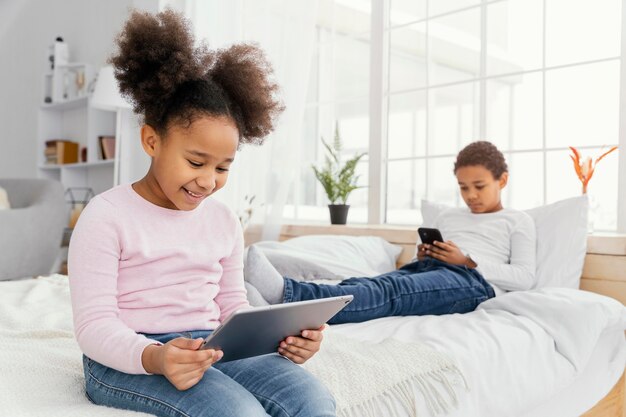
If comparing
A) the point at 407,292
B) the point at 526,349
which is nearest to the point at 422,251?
the point at 407,292

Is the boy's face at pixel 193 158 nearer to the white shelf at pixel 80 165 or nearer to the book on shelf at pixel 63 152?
the white shelf at pixel 80 165

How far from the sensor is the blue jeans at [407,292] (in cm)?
161

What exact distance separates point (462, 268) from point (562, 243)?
1.20ft

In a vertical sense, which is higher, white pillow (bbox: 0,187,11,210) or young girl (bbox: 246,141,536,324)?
white pillow (bbox: 0,187,11,210)

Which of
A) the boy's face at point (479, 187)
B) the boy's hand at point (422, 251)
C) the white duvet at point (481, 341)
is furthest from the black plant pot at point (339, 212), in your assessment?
the white duvet at point (481, 341)

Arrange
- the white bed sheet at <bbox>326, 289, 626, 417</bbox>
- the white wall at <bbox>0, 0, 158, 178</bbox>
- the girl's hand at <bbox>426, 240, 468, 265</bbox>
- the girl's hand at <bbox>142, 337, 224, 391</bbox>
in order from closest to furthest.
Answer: the girl's hand at <bbox>142, 337, 224, 391</bbox> → the white bed sheet at <bbox>326, 289, 626, 417</bbox> → the girl's hand at <bbox>426, 240, 468, 265</bbox> → the white wall at <bbox>0, 0, 158, 178</bbox>

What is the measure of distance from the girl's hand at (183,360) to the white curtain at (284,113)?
7.13ft

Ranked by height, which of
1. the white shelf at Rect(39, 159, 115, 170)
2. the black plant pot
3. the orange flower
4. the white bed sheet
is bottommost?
the white bed sheet

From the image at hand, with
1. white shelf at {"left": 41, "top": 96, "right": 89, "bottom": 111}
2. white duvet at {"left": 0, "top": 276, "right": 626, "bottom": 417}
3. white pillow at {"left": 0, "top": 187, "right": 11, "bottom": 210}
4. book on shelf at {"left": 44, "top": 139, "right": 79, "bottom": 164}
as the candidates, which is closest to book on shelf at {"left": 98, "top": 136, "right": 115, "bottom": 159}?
white shelf at {"left": 41, "top": 96, "right": 89, "bottom": 111}

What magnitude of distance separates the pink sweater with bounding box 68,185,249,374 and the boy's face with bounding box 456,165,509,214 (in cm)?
123

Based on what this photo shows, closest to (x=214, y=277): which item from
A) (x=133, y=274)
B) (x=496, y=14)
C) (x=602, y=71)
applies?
(x=133, y=274)

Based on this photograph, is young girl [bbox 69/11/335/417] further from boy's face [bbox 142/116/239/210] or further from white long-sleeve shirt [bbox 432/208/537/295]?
white long-sleeve shirt [bbox 432/208/537/295]

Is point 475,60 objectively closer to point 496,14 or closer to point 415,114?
point 415,114

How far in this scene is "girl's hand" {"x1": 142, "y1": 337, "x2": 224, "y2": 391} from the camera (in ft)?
2.59
